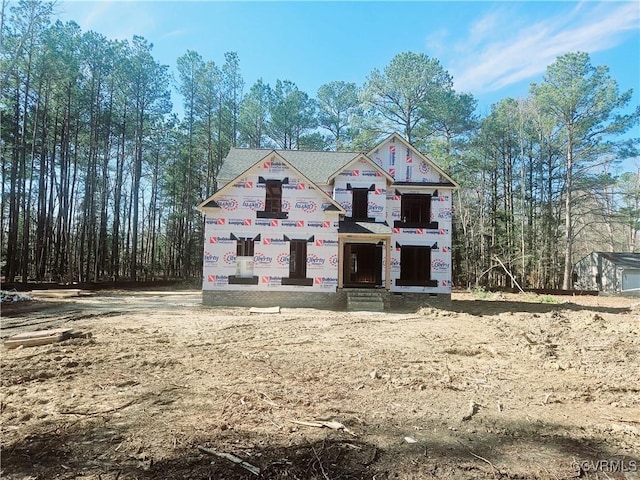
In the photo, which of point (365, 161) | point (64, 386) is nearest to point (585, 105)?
point (365, 161)

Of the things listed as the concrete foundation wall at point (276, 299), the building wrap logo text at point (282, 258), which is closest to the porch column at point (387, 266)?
the concrete foundation wall at point (276, 299)

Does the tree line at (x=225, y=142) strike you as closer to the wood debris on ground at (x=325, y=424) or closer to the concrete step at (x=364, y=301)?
the concrete step at (x=364, y=301)

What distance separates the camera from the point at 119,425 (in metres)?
3.69

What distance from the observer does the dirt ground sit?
300 centimetres

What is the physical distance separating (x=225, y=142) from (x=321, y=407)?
32.5 m

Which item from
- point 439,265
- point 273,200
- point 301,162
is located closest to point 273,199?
point 273,200

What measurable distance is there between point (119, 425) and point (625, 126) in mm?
32833

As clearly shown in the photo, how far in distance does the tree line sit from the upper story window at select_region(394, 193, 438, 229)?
9.97 m

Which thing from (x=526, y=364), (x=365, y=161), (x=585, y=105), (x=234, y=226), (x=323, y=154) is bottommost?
(x=526, y=364)

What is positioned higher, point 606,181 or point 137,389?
point 606,181

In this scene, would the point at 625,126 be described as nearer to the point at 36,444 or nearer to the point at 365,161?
the point at 365,161

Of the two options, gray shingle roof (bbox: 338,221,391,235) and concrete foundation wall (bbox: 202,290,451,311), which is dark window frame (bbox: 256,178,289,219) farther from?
concrete foundation wall (bbox: 202,290,451,311)

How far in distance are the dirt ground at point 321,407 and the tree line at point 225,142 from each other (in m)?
18.9

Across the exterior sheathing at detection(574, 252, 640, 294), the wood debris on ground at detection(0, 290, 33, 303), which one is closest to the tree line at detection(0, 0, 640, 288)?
the exterior sheathing at detection(574, 252, 640, 294)
